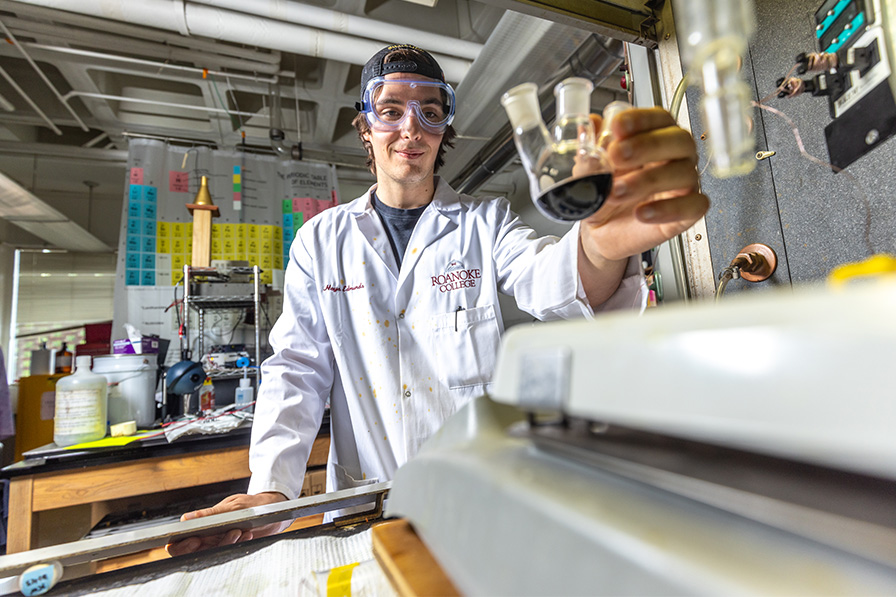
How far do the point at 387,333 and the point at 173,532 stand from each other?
0.79 meters

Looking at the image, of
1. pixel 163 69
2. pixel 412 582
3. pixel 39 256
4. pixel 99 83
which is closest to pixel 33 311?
pixel 39 256

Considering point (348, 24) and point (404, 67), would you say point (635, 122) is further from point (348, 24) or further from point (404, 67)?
point (348, 24)

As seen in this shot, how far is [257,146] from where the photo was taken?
14.3 feet

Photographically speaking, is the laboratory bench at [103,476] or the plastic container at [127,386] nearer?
the laboratory bench at [103,476]

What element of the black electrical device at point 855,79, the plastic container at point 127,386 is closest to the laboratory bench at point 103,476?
the plastic container at point 127,386

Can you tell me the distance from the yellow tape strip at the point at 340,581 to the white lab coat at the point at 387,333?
2.09 feet

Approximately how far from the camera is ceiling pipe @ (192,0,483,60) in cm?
231

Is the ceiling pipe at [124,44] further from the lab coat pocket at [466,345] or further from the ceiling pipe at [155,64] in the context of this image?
the lab coat pocket at [466,345]

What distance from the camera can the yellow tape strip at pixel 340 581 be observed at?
0.52m

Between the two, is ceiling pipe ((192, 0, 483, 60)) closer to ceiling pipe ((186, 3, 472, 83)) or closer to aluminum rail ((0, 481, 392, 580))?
ceiling pipe ((186, 3, 472, 83))

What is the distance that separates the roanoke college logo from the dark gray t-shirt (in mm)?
220

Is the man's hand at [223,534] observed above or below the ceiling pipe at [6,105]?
below

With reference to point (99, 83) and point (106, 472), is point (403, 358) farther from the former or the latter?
point (99, 83)

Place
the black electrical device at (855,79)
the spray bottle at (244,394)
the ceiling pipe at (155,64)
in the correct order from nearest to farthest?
the black electrical device at (855,79)
the spray bottle at (244,394)
the ceiling pipe at (155,64)
